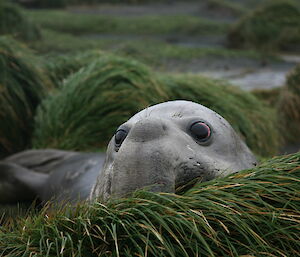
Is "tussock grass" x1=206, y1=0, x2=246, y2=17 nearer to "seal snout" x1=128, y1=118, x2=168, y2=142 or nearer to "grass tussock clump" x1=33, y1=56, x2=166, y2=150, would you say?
"grass tussock clump" x1=33, y1=56, x2=166, y2=150

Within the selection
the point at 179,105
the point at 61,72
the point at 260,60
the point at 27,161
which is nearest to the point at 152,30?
the point at 260,60

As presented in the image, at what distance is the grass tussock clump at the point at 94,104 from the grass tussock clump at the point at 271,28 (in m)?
9.06

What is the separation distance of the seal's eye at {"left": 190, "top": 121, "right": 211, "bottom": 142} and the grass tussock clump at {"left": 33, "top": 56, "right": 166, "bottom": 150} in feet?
7.76

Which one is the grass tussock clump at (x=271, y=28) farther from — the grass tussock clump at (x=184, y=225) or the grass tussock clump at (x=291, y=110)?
the grass tussock clump at (x=184, y=225)

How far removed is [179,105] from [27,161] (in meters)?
2.53

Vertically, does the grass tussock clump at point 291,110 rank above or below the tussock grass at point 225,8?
above

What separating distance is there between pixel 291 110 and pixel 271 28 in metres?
6.76

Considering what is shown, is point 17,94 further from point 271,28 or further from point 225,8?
point 225,8

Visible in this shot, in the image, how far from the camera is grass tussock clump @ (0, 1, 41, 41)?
8.79 meters

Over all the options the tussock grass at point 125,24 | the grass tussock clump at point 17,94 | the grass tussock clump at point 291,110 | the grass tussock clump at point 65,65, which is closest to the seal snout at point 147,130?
the grass tussock clump at point 17,94

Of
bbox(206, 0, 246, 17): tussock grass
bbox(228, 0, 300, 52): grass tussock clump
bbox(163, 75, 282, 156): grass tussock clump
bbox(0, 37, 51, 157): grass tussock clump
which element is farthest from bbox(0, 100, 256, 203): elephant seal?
bbox(206, 0, 246, 17): tussock grass

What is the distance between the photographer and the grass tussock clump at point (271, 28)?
45.6ft

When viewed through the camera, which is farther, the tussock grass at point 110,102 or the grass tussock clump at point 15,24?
the grass tussock clump at point 15,24

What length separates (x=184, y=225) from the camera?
2066 mm
